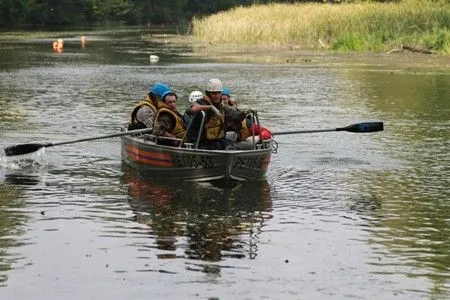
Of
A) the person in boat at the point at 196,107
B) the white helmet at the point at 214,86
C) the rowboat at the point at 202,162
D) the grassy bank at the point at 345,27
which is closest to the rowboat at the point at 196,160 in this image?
the rowboat at the point at 202,162

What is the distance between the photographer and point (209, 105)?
52.0ft

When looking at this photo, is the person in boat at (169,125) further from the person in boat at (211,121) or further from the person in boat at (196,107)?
the person in boat at (211,121)

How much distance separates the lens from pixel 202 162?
15695 mm

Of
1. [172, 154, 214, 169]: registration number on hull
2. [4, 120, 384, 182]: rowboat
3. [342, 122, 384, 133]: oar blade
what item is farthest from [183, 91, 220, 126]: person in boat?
[342, 122, 384, 133]: oar blade

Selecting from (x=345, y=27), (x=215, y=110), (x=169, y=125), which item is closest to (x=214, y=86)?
(x=215, y=110)

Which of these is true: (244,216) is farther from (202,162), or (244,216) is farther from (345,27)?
(345,27)

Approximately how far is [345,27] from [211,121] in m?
36.5

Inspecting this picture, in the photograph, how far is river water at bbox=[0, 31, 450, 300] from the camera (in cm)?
1049

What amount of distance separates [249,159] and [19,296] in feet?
20.8

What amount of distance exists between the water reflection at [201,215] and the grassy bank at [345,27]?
103 ft

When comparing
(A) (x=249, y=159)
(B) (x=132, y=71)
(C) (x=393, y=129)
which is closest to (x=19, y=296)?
(A) (x=249, y=159)

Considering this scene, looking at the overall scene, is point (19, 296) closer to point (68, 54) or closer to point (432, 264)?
point (432, 264)

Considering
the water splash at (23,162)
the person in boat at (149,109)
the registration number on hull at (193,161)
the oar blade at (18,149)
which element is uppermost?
the person in boat at (149,109)

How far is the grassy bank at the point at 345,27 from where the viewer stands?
→ 48156 mm
